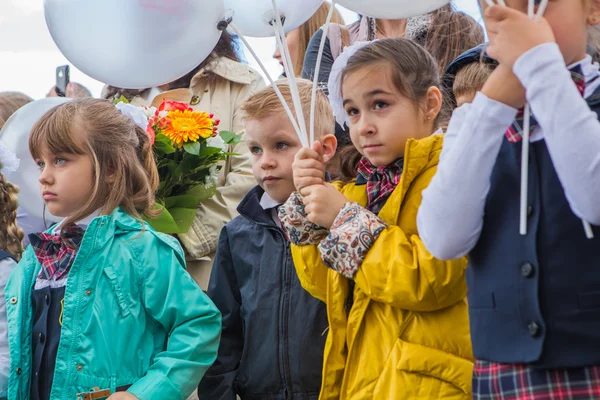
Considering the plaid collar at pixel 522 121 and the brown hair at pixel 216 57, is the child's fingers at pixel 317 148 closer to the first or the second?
the plaid collar at pixel 522 121

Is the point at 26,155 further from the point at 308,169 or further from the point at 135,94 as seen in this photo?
the point at 308,169

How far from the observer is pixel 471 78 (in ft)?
8.71

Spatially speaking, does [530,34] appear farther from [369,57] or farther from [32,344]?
[32,344]

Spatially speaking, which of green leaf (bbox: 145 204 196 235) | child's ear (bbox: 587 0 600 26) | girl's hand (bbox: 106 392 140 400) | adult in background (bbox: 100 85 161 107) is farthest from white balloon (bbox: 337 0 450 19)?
adult in background (bbox: 100 85 161 107)

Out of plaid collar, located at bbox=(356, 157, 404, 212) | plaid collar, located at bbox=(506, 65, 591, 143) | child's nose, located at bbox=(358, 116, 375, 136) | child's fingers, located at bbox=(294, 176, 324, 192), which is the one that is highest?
plaid collar, located at bbox=(506, 65, 591, 143)

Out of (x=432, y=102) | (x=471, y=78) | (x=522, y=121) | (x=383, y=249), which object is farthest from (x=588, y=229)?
(x=471, y=78)

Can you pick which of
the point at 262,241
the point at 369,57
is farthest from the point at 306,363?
the point at 369,57

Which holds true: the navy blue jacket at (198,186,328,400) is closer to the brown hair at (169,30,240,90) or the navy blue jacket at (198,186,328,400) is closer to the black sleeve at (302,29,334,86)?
the black sleeve at (302,29,334,86)

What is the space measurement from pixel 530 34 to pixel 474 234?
0.42 metres

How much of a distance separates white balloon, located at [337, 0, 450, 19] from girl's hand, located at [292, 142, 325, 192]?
1.53 ft

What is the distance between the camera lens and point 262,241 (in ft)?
9.41

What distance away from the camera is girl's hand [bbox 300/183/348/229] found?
7.02 feet

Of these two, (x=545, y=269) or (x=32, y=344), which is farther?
(x=32, y=344)

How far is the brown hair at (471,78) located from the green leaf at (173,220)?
1.25 m
